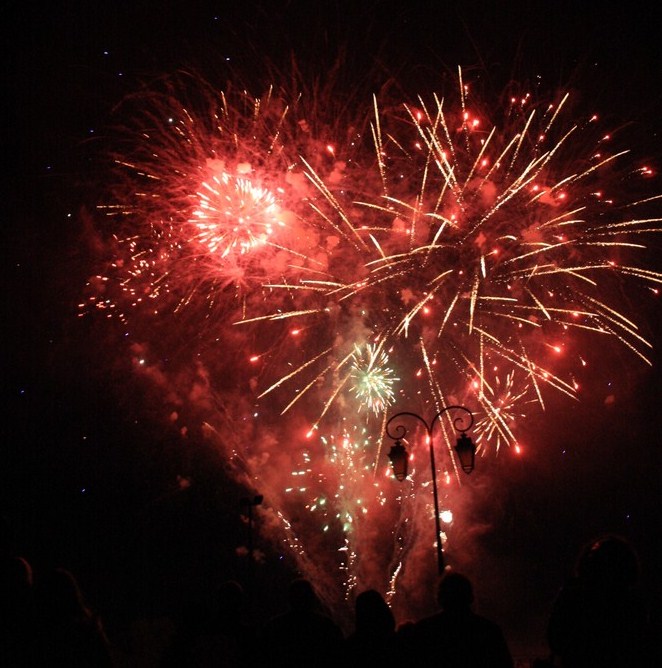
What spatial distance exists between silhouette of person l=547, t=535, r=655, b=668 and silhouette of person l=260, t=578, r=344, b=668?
1.61 metres

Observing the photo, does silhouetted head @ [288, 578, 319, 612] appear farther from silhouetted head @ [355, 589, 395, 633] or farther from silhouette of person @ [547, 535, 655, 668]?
silhouette of person @ [547, 535, 655, 668]

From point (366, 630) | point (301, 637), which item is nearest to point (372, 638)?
point (366, 630)

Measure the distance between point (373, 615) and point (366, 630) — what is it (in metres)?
0.12

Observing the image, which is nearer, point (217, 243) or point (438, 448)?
point (217, 243)

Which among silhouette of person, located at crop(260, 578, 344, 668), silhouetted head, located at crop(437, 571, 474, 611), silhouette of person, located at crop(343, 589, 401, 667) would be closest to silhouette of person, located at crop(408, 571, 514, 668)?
silhouetted head, located at crop(437, 571, 474, 611)

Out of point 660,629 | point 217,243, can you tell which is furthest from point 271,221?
point 660,629

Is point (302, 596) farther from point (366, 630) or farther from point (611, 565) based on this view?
point (611, 565)

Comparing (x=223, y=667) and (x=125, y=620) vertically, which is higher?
(x=125, y=620)

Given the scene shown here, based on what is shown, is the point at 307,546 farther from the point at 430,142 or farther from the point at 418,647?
the point at 418,647

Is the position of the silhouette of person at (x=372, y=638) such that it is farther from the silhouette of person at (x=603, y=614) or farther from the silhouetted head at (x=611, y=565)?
the silhouetted head at (x=611, y=565)

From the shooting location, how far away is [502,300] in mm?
14602

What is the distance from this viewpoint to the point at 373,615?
15.5ft

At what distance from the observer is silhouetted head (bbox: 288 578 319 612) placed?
4.88m

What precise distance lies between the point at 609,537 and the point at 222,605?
315cm
